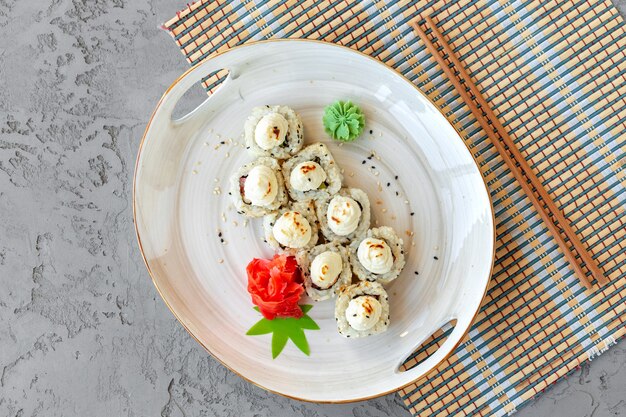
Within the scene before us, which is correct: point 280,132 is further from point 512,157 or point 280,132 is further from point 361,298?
point 512,157

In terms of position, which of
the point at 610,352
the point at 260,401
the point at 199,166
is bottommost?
the point at 610,352

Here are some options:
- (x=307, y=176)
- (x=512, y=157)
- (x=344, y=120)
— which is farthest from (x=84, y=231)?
(x=512, y=157)

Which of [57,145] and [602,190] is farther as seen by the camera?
[57,145]

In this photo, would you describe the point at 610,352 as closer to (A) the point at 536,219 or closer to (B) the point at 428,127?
(A) the point at 536,219

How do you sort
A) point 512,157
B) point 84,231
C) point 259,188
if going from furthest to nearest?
point 84,231
point 512,157
point 259,188

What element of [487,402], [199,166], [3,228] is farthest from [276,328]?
[3,228]

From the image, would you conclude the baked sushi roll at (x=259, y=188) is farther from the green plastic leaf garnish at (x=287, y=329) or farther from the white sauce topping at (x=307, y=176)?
the green plastic leaf garnish at (x=287, y=329)

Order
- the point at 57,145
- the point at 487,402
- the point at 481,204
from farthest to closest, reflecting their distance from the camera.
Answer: the point at 57,145, the point at 487,402, the point at 481,204
